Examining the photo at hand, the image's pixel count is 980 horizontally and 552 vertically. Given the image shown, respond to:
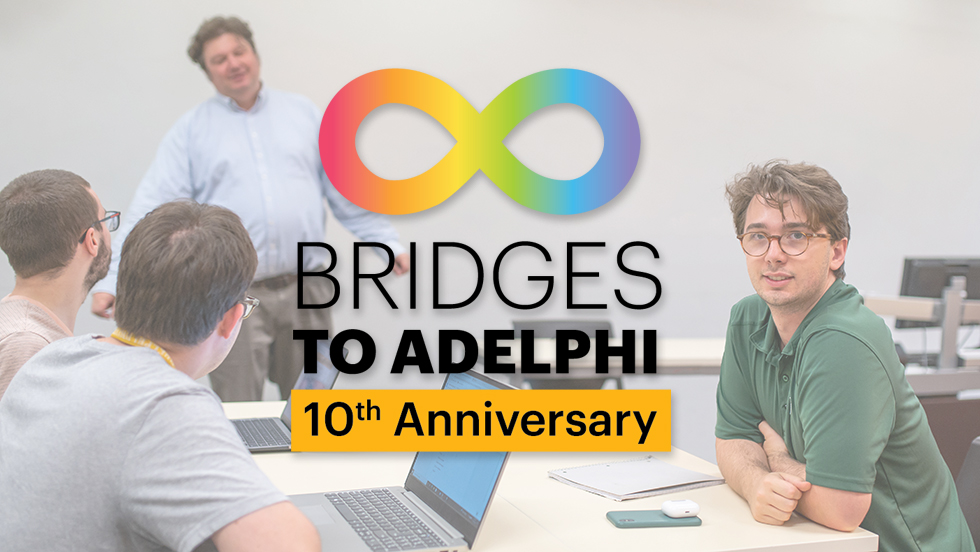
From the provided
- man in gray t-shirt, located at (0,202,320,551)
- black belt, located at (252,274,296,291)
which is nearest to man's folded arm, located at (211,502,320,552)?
man in gray t-shirt, located at (0,202,320,551)

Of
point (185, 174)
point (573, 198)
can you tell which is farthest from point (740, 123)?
point (185, 174)

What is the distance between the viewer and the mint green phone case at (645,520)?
1336 mm

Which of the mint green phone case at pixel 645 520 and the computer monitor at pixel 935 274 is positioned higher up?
the computer monitor at pixel 935 274

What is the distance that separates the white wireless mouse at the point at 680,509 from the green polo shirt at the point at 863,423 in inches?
8.6

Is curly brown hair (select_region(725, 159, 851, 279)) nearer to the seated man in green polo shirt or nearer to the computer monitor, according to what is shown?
the seated man in green polo shirt

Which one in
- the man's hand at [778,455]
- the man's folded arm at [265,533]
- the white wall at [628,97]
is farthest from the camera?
the white wall at [628,97]

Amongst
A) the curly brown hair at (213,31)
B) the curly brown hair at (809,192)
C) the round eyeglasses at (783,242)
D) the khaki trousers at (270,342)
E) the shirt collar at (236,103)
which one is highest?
the curly brown hair at (213,31)

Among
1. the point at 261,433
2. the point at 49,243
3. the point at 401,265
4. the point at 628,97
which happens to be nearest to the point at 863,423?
the point at 261,433

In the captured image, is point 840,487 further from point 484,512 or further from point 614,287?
point 614,287

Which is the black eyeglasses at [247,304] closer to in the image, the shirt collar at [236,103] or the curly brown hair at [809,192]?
the curly brown hair at [809,192]

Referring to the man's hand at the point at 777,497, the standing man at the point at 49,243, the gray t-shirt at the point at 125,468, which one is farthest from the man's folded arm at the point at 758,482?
the standing man at the point at 49,243

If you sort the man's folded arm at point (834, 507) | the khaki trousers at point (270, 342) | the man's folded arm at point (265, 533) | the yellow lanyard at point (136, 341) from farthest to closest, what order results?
the khaki trousers at point (270, 342) → the man's folded arm at point (834, 507) → the yellow lanyard at point (136, 341) → the man's folded arm at point (265, 533)

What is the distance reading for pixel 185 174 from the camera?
3457 mm

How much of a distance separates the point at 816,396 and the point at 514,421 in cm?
59
